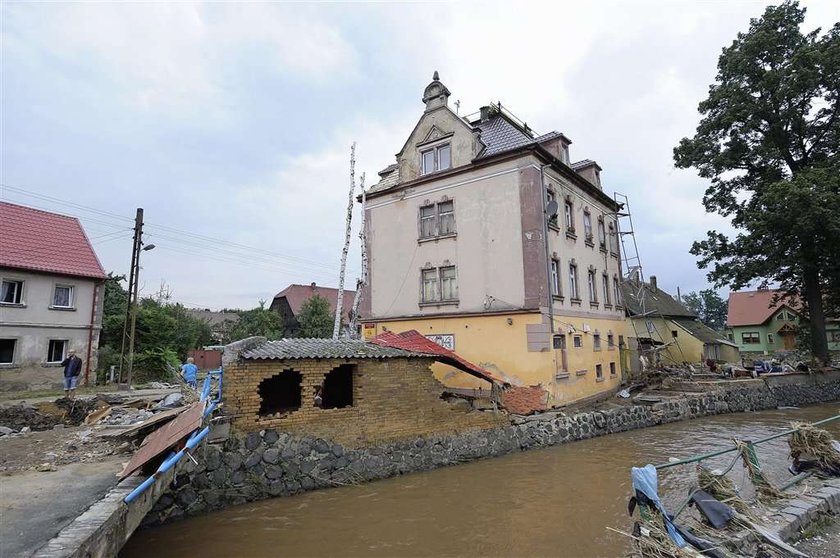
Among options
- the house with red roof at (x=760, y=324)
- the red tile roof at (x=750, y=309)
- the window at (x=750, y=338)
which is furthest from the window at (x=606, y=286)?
the window at (x=750, y=338)

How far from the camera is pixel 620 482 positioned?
10.6 m

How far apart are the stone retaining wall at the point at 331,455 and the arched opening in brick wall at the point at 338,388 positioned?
256cm

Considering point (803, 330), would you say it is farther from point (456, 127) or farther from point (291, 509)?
point (291, 509)

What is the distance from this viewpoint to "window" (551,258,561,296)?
59.6 feet

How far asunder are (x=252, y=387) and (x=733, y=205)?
94.6ft

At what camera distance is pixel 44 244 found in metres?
23.2

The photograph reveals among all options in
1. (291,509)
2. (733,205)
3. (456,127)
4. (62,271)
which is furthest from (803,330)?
(62,271)

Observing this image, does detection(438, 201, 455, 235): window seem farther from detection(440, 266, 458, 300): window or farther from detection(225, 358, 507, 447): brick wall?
detection(225, 358, 507, 447): brick wall

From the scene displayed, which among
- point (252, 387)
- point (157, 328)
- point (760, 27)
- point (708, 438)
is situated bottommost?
point (708, 438)

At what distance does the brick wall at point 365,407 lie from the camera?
9.72 m

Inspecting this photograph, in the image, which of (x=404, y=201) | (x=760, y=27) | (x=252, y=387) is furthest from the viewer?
(x=760, y=27)

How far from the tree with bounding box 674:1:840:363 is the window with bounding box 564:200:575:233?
33.1 feet

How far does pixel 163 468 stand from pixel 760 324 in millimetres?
62157

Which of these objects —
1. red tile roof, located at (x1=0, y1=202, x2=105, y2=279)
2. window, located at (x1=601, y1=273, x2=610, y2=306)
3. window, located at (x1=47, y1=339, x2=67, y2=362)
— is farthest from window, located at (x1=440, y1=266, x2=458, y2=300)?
window, located at (x1=47, y1=339, x2=67, y2=362)
